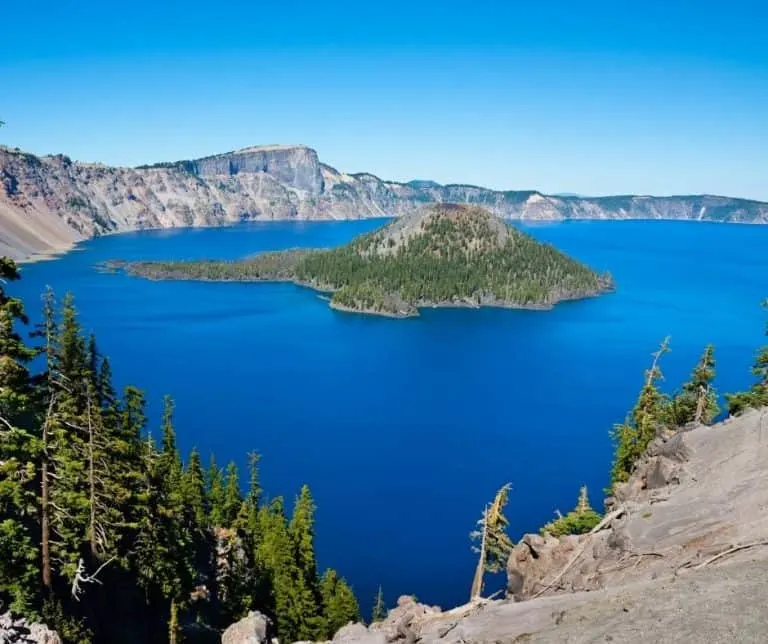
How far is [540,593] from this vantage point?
27688mm

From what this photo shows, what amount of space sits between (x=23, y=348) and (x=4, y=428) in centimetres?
382

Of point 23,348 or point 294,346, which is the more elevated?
point 23,348

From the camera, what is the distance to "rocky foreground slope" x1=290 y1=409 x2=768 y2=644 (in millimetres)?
17109

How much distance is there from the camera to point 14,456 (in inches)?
1129

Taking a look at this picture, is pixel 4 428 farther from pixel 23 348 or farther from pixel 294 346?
pixel 294 346

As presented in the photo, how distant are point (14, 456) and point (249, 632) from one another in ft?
63.5

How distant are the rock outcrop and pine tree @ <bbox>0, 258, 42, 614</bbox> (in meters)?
0.58

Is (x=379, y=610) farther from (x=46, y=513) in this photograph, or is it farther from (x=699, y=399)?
(x=46, y=513)

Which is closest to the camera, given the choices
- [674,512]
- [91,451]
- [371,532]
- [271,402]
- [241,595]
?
[674,512]

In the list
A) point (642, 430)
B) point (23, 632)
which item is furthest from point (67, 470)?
point (642, 430)

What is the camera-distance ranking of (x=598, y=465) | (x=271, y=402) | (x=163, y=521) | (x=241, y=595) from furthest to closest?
(x=271, y=402), (x=598, y=465), (x=241, y=595), (x=163, y=521)

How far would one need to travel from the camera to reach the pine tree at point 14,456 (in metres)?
26.8

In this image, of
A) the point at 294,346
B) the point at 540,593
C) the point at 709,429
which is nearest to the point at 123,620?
the point at 540,593

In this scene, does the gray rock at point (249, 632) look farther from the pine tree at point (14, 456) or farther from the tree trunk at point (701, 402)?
the tree trunk at point (701, 402)
